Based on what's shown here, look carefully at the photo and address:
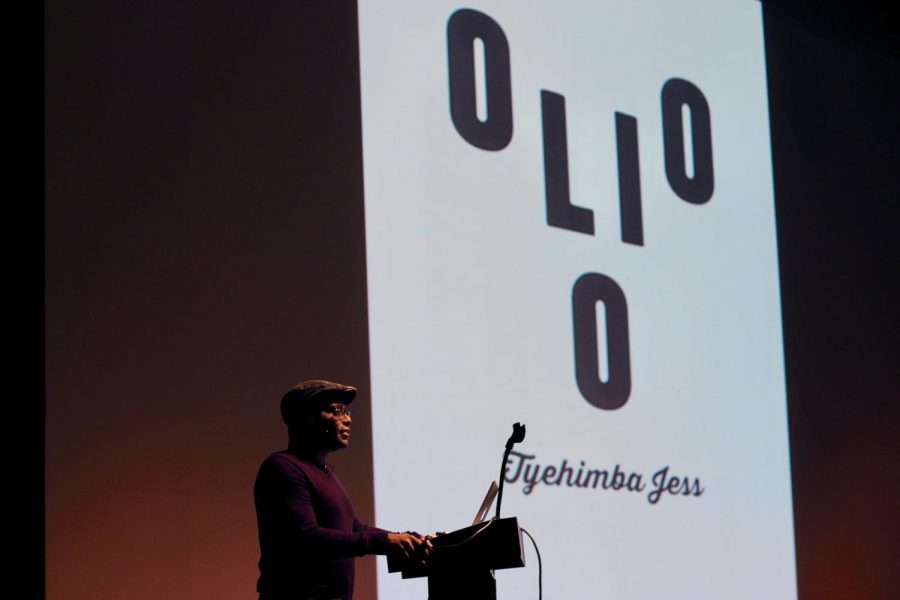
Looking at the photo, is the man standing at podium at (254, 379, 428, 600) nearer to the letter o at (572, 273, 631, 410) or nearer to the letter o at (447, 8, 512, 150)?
the letter o at (447, 8, 512, 150)

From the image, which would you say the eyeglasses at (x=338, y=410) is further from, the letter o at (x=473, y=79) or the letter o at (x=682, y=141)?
the letter o at (x=682, y=141)

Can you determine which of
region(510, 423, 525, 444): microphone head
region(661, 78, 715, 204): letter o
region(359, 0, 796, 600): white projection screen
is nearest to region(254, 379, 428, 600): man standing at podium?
region(510, 423, 525, 444): microphone head

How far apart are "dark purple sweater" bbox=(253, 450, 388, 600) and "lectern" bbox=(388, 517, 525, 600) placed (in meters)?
0.11

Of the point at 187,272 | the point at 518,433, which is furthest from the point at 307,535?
the point at 187,272

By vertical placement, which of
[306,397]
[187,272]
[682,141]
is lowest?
[306,397]

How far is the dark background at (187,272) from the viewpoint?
3.43m

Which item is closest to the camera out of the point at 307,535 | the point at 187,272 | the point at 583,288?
the point at 307,535

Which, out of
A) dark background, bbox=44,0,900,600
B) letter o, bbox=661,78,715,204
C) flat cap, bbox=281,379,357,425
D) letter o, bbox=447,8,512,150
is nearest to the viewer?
flat cap, bbox=281,379,357,425

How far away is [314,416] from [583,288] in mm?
1882

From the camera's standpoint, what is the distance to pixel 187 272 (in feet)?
12.0

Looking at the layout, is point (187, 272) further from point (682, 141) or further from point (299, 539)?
point (682, 141)

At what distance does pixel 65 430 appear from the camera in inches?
133

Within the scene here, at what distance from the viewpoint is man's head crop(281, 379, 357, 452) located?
2.88 m
